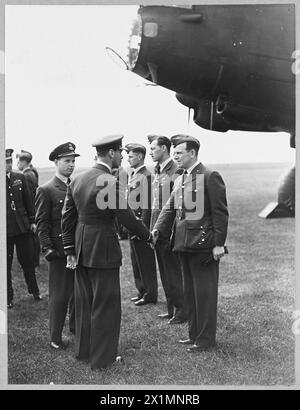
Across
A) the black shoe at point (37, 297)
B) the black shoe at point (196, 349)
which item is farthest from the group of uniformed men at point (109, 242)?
the black shoe at point (37, 297)

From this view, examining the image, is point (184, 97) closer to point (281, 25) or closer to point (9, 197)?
point (281, 25)

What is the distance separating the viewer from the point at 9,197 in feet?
22.0

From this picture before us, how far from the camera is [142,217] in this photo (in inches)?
270

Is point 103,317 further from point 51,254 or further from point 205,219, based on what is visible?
point 205,219

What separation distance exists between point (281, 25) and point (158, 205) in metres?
2.44

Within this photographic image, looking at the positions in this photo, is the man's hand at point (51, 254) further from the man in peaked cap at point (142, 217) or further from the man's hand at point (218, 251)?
the man in peaked cap at point (142, 217)

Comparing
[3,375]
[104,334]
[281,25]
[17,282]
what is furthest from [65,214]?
[17,282]

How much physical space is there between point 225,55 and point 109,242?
83.3 inches

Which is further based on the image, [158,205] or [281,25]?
[158,205]

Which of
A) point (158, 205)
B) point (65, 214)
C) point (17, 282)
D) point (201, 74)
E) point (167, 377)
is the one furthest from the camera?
point (17, 282)

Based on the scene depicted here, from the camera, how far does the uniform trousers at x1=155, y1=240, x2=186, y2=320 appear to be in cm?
605

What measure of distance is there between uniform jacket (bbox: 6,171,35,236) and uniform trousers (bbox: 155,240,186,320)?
1.73 m

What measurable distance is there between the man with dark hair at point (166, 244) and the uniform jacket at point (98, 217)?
1.30m

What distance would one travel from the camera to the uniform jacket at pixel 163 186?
250 inches
